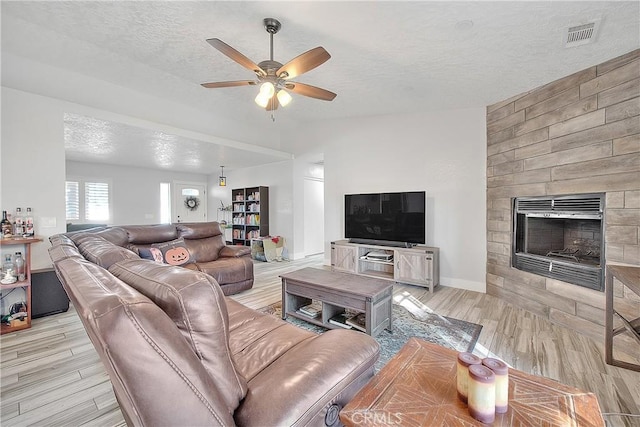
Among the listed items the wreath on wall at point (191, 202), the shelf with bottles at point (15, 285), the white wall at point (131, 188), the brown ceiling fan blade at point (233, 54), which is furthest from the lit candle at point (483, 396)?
the wreath on wall at point (191, 202)

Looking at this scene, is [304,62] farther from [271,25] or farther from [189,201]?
[189,201]

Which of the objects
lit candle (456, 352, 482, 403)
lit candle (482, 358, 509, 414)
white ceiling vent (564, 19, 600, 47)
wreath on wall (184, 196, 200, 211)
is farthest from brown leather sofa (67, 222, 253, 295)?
wreath on wall (184, 196, 200, 211)

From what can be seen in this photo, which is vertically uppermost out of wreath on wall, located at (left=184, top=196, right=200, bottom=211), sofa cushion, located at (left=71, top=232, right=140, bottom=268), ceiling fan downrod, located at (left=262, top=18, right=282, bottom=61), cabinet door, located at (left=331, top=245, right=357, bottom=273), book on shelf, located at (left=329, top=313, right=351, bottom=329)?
ceiling fan downrod, located at (left=262, top=18, right=282, bottom=61)

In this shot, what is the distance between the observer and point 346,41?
2.44 m

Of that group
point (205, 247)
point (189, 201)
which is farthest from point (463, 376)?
point (189, 201)

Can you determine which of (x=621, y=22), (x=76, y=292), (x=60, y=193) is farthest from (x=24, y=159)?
(x=621, y=22)

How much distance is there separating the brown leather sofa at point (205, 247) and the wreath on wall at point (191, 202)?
490cm

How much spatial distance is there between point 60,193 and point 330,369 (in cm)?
383

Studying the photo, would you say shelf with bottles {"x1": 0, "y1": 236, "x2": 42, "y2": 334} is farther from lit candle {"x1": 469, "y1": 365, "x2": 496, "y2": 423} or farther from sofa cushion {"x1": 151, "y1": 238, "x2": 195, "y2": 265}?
lit candle {"x1": 469, "y1": 365, "x2": 496, "y2": 423}

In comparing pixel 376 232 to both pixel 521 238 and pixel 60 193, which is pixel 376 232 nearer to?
pixel 521 238

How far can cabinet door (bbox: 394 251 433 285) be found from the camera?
12.4ft

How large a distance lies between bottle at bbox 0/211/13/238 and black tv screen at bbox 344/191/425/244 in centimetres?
422

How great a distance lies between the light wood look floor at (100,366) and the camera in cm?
161

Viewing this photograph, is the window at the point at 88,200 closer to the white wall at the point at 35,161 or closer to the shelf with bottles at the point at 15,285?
the white wall at the point at 35,161
